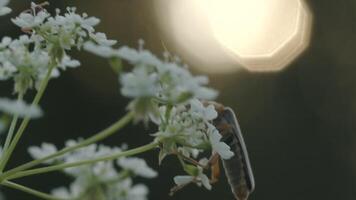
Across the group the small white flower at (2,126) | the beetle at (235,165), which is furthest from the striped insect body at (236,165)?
the small white flower at (2,126)

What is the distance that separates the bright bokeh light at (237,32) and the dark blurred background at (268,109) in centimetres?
13

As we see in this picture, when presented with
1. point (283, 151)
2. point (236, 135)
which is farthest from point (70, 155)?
point (283, 151)

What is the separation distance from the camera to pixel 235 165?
6.37 ft

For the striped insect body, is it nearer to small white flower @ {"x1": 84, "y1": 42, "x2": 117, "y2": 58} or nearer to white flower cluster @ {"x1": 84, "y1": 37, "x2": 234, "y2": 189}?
white flower cluster @ {"x1": 84, "y1": 37, "x2": 234, "y2": 189}

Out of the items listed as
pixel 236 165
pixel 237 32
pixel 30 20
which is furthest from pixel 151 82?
pixel 237 32

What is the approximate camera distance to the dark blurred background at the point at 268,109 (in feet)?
20.7

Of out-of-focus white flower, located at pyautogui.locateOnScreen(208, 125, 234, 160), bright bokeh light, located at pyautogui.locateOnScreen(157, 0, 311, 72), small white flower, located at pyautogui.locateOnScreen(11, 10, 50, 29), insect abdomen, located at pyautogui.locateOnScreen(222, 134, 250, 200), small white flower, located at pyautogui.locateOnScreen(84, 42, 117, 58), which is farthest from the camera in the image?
bright bokeh light, located at pyautogui.locateOnScreen(157, 0, 311, 72)

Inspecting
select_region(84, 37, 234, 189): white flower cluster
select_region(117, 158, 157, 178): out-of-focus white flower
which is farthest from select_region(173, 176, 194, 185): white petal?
select_region(117, 158, 157, 178): out-of-focus white flower

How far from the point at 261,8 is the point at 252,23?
18 cm

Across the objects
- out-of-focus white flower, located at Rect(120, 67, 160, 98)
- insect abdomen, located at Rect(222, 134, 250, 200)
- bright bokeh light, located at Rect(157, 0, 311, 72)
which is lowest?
out-of-focus white flower, located at Rect(120, 67, 160, 98)

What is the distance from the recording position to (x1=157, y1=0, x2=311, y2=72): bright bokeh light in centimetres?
775

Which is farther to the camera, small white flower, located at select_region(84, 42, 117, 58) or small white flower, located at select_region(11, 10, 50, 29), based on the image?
small white flower, located at select_region(11, 10, 50, 29)

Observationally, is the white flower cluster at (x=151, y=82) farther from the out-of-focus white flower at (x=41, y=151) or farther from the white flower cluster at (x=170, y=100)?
the out-of-focus white flower at (x=41, y=151)

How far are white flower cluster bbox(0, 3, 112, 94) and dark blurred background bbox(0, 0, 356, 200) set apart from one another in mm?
4022
